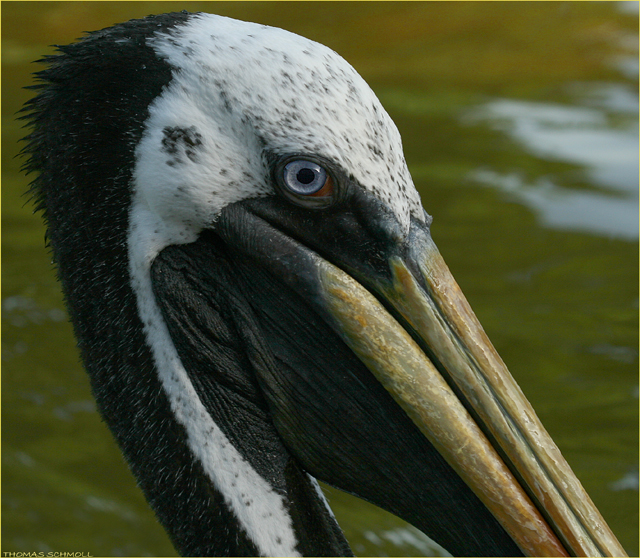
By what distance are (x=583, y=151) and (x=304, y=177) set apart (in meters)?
5.94

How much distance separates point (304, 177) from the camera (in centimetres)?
221

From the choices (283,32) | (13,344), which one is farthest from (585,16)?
(283,32)

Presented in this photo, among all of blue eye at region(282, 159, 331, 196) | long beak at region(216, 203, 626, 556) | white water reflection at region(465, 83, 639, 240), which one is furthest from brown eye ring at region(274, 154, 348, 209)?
white water reflection at region(465, 83, 639, 240)

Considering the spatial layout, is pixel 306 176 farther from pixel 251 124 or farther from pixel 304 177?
pixel 251 124

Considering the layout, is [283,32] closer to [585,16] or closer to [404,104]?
[404,104]

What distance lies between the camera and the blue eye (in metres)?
2.19

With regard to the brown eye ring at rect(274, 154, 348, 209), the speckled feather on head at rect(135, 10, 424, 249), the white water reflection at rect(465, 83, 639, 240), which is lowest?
the white water reflection at rect(465, 83, 639, 240)

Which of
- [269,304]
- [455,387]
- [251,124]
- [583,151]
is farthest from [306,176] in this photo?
[583,151]

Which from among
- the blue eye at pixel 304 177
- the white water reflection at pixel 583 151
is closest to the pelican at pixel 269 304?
the blue eye at pixel 304 177

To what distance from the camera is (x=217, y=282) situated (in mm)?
2418

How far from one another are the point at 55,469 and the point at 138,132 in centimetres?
365

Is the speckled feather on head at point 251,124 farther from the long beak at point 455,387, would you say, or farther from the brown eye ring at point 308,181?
the long beak at point 455,387

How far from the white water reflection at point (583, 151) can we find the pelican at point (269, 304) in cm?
485

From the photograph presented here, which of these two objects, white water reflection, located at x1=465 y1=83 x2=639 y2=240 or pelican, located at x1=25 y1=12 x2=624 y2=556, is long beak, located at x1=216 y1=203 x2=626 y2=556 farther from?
white water reflection, located at x1=465 y1=83 x2=639 y2=240
